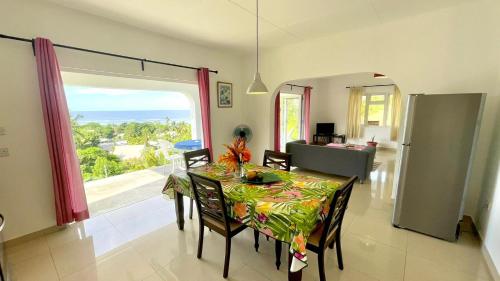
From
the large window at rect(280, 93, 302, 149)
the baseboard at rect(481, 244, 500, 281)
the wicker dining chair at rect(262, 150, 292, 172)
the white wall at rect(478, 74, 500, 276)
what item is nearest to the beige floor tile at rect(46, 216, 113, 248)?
the wicker dining chair at rect(262, 150, 292, 172)

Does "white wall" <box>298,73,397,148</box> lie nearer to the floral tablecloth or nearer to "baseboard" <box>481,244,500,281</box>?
"baseboard" <box>481,244,500,281</box>

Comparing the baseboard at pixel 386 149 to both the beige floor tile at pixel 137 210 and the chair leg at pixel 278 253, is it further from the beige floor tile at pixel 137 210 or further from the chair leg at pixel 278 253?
the beige floor tile at pixel 137 210

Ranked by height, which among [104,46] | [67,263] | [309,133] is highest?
[104,46]

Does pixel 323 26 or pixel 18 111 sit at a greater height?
pixel 323 26

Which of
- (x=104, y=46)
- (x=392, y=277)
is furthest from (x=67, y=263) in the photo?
(x=392, y=277)

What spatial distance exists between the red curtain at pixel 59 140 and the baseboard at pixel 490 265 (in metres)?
4.22

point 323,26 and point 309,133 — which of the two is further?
point 309,133

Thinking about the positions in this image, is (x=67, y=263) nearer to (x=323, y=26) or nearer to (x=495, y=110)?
(x=323, y=26)

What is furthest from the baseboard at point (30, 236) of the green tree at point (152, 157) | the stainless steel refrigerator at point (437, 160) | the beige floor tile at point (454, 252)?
the stainless steel refrigerator at point (437, 160)

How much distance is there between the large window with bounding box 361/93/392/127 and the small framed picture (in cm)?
528

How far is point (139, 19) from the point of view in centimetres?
265

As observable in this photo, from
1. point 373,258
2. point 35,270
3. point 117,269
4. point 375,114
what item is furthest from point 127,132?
point 375,114

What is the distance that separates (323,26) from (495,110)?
2196 millimetres

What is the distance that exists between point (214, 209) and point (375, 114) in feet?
23.9
